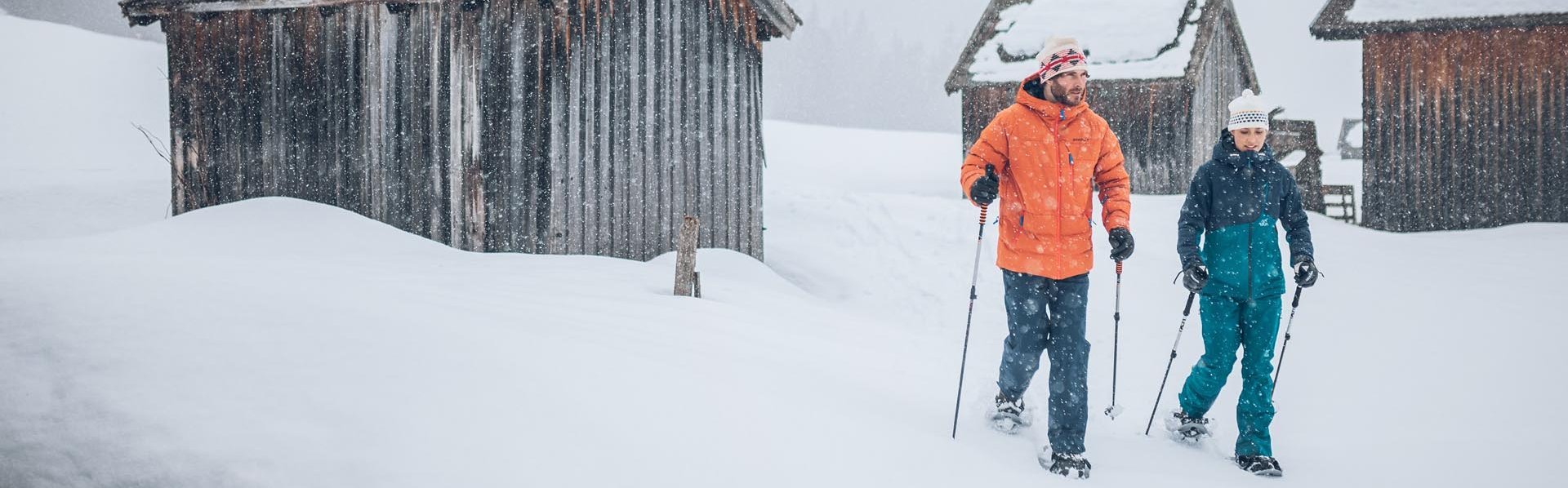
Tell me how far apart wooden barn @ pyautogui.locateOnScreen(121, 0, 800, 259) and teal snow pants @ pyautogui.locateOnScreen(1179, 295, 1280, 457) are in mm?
6001

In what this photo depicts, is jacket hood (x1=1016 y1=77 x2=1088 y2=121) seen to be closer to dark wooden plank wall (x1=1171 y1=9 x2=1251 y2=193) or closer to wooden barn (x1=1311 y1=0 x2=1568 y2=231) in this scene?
wooden barn (x1=1311 y1=0 x2=1568 y2=231)

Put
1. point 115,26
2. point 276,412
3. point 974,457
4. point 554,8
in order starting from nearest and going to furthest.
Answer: point 276,412, point 974,457, point 554,8, point 115,26

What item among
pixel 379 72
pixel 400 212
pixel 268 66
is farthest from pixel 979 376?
pixel 268 66

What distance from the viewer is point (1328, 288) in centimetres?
1070

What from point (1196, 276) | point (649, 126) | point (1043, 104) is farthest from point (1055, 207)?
point (649, 126)

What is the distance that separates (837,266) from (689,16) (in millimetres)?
3322

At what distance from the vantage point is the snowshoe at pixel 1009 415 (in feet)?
16.0

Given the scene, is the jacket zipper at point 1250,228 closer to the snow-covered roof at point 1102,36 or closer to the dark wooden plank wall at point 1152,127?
the snow-covered roof at point 1102,36

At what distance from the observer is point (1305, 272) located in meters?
4.77

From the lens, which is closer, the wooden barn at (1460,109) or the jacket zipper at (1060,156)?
the jacket zipper at (1060,156)

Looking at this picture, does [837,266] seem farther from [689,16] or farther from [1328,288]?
[1328,288]

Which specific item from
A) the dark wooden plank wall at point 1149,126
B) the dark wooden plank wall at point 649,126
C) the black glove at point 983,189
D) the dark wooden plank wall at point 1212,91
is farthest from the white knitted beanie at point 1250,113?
the dark wooden plank wall at point 1149,126

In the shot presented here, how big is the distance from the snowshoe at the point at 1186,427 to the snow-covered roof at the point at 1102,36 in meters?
13.9

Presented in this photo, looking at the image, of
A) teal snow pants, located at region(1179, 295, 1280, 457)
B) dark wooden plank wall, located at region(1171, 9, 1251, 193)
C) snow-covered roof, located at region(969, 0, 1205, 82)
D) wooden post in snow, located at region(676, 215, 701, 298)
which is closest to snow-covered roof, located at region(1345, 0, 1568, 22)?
dark wooden plank wall, located at region(1171, 9, 1251, 193)
